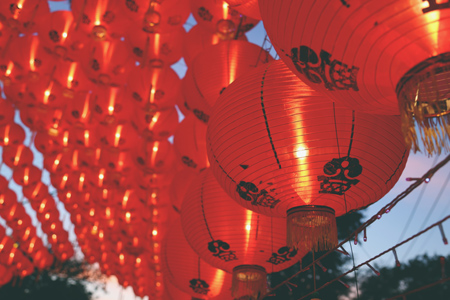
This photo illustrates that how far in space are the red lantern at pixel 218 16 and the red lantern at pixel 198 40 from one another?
0.86 ft

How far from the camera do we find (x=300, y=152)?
4.70 ft

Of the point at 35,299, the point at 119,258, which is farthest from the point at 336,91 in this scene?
the point at 35,299

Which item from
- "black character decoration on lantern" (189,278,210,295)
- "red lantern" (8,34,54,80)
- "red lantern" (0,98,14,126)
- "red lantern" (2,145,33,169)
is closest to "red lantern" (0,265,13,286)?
"red lantern" (2,145,33,169)

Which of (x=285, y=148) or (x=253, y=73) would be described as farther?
(x=253, y=73)

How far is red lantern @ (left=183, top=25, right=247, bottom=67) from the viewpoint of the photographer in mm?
3289

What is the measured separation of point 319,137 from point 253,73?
15.9 inches

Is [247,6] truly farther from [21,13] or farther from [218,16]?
[21,13]

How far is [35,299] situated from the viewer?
14.7 meters

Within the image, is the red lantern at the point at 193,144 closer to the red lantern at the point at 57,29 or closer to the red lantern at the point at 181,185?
the red lantern at the point at 181,185

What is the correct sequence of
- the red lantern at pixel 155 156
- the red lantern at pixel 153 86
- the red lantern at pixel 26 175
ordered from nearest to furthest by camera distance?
the red lantern at pixel 153 86 < the red lantern at pixel 155 156 < the red lantern at pixel 26 175

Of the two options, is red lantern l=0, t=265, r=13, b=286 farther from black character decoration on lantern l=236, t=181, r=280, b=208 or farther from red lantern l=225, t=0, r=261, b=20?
black character decoration on lantern l=236, t=181, r=280, b=208

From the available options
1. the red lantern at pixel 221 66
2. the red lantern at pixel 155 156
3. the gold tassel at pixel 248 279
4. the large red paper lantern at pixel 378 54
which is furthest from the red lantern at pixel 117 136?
the large red paper lantern at pixel 378 54

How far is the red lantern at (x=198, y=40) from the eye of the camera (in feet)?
10.8

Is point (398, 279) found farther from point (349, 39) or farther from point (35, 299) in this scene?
point (35, 299)
